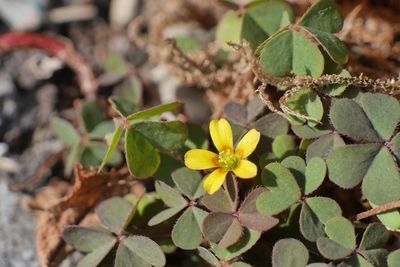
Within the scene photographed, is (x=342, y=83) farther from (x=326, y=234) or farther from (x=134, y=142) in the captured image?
(x=134, y=142)

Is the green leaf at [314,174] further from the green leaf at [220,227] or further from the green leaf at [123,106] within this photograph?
the green leaf at [123,106]

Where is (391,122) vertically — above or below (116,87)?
above

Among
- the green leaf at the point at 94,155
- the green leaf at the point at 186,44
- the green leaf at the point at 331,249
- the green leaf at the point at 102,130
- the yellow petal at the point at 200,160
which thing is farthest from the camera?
the green leaf at the point at 186,44

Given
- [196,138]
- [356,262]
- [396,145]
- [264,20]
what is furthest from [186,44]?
[356,262]

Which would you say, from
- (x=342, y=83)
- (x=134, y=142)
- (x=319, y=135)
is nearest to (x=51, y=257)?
(x=134, y=142)

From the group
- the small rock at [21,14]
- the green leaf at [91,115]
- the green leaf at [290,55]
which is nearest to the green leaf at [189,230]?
the green leaf at [290,55]

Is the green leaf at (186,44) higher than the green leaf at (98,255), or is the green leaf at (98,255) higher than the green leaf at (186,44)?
the green leaf at (186,44)

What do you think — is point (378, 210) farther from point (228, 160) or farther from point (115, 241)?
point (115, 241)
